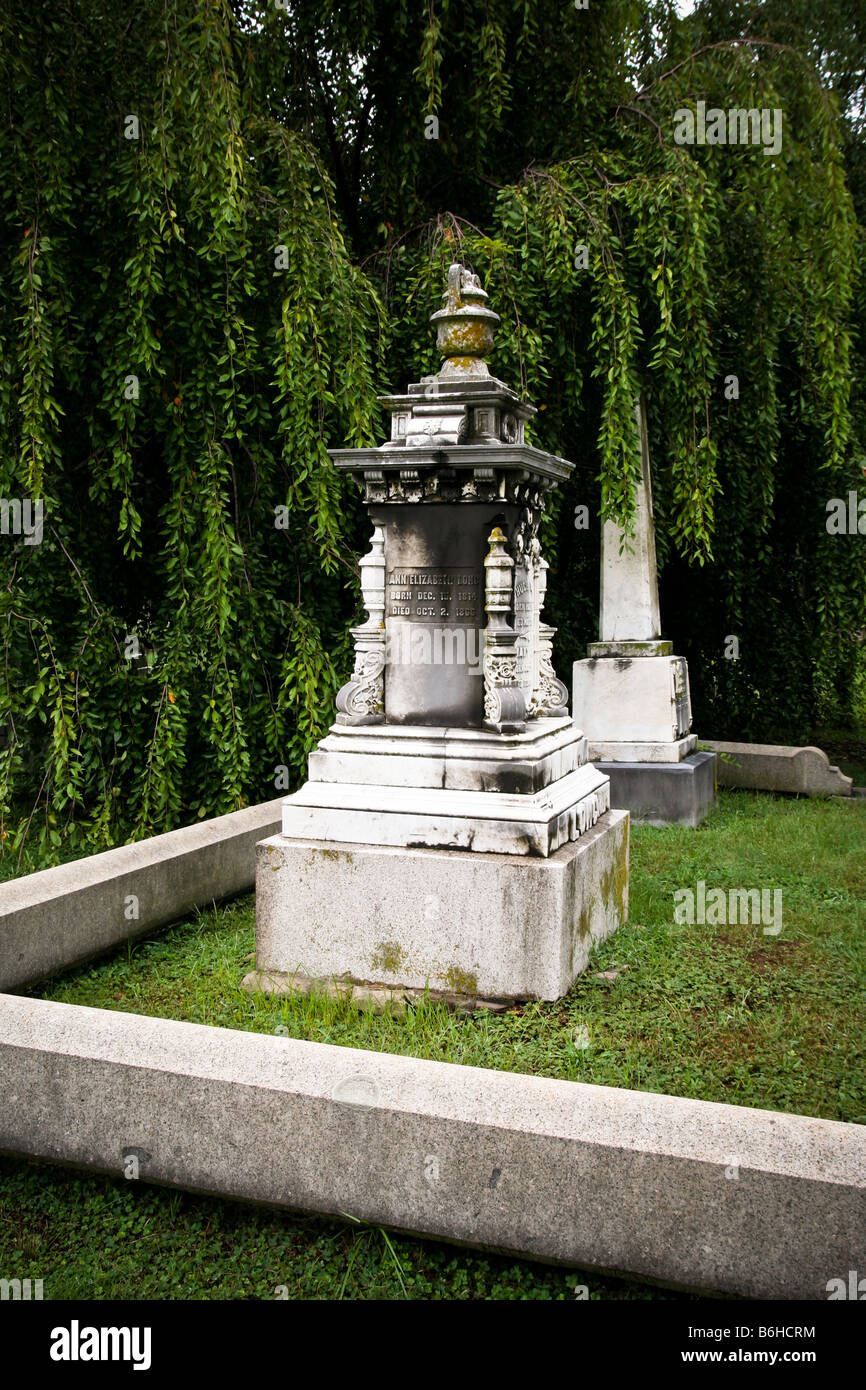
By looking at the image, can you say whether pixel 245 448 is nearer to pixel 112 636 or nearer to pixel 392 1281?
pixel 112 636

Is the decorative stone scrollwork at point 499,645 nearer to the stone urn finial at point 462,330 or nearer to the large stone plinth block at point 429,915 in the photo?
the large stone plinth block at point 429,915

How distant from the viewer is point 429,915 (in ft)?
13.8

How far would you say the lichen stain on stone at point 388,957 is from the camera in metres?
4.25

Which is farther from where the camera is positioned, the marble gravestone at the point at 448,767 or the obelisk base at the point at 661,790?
the obelisk base at the point at 661,790

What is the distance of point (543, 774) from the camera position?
4332 mm

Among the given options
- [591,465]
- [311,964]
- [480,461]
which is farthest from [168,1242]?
[591,465]

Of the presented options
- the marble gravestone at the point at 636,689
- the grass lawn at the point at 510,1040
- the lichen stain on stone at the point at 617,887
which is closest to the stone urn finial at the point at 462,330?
the lichen stain on stone at the point at 617,887

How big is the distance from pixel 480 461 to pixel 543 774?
1292 mm

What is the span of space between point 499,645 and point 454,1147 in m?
2.22

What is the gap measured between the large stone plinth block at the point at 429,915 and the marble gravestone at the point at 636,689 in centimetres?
282

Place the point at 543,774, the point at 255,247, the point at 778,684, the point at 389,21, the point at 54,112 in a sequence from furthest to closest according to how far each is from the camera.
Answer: the point at 778,684
the point at 389,21
the point at 255,247
the point at 54,112
the point at 543,774

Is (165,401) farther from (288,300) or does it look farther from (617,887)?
(617,887)

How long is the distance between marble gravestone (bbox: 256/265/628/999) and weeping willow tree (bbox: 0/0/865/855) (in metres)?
1.14

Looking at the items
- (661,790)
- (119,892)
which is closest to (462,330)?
(119,892)
